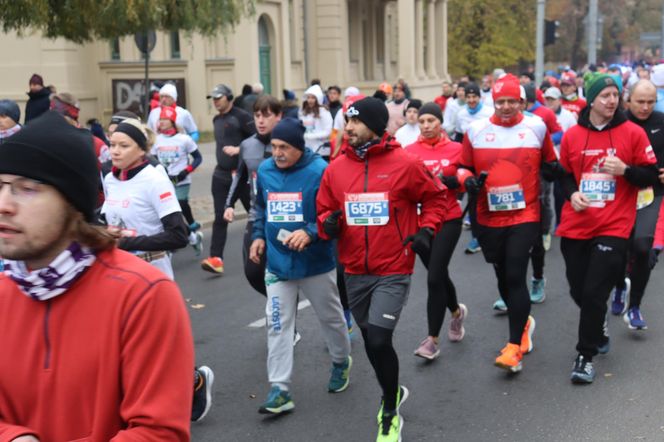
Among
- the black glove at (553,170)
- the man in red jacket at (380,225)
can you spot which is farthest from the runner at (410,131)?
the man in red jacket at (380,225)

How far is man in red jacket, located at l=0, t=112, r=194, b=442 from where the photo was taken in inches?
83.4

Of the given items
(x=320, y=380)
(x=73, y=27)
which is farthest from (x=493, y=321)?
(x=73, y=27)

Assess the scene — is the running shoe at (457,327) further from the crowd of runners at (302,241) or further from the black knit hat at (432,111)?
the black knit hat at (432,111)

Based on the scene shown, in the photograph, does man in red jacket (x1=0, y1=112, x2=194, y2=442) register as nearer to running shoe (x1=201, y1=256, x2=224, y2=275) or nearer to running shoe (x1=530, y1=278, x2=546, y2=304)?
running shoe (x1=530, y1=278, x2=546, y2=304)

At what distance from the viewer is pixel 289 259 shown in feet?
18.4

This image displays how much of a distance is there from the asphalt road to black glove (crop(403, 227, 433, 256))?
110 centimetres

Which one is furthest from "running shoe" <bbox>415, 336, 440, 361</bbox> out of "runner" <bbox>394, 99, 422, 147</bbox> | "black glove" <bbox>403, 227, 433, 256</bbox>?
"runner" <bbox>394, 99, 422, 147</bbox>

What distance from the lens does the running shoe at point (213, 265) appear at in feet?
32.7

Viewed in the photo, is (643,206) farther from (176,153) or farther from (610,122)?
(176,153)

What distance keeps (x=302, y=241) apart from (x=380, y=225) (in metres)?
0.51

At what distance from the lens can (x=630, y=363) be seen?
641 centimetres

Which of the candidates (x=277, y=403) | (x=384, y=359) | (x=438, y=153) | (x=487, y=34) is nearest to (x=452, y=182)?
(x=438, y=153)

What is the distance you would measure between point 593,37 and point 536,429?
2926cm

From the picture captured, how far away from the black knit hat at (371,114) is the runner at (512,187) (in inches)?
47.1
